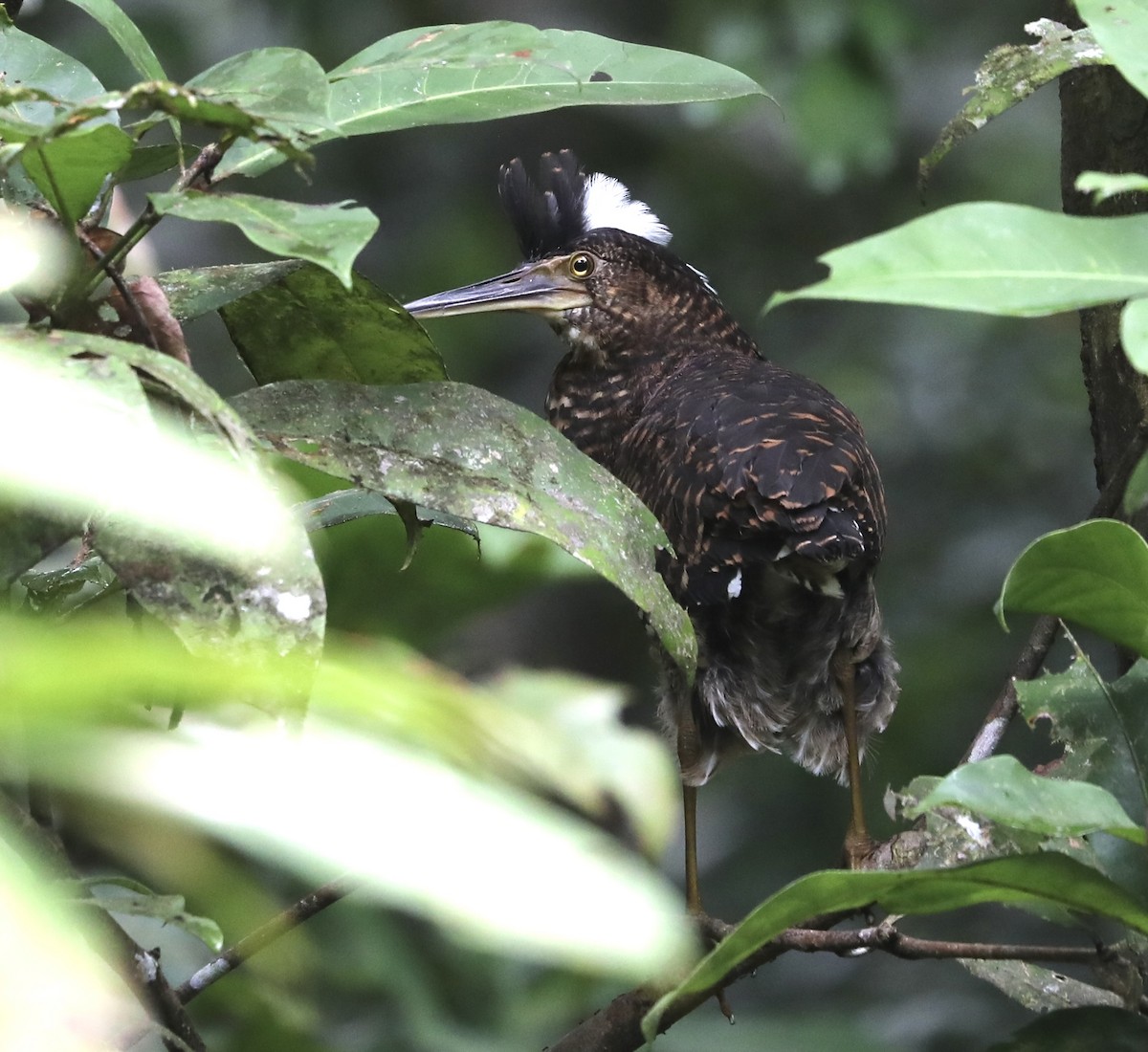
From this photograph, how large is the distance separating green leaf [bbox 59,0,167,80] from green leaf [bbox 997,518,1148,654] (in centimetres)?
75

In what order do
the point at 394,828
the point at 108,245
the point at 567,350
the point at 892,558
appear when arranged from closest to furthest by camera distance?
the point at 394,828 < the point at 108,245 < the point at 567,350 < the point at 892,558

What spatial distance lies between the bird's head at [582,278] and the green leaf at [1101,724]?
158cm

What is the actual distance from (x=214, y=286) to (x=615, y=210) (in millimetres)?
1899

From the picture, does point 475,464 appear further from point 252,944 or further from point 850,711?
point 850,711

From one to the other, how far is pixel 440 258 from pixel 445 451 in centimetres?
397

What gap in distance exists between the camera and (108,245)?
40.2 inches

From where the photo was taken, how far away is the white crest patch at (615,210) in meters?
2.96

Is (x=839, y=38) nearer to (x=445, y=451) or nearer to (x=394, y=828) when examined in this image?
(x=445, y=451)

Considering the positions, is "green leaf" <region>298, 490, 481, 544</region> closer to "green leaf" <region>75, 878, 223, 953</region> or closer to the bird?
the bird

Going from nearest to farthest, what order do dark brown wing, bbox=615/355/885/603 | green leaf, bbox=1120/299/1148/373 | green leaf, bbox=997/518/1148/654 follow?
green leaf, bbox=1120/299/1148/373, green leaf, bbox=997/518/1148/654, dark brown wing, bbox=615/355/885/603

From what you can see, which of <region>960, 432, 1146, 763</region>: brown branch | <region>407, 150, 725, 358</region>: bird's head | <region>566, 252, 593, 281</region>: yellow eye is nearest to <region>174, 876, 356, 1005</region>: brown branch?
<region>960, 432, 1146, 763</region>: brown branch

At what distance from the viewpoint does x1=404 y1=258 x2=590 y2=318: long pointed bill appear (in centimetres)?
279

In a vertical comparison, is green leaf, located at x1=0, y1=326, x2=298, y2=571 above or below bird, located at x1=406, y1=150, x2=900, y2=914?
above

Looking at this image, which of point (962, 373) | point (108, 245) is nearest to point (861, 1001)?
point (962, 373)
